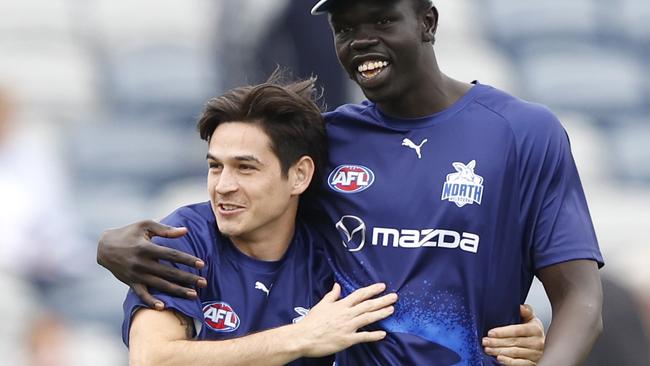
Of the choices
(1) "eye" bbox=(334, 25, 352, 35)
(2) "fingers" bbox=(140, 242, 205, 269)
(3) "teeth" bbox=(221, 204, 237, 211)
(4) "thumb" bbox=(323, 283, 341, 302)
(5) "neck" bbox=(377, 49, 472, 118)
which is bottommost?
(4) "thumb" bbox=(323, 283, 341, 302)

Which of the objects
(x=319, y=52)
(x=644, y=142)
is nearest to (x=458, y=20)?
(x=644, y=142)

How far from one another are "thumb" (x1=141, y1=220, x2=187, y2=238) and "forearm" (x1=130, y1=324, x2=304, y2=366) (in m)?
0.33

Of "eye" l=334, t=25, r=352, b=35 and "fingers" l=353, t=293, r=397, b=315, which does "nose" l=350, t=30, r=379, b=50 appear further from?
"fingers" l=353, t=293, r=397, b=315

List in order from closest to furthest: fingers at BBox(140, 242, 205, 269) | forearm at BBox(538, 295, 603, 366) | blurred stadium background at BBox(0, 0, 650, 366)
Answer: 1. forearm at BBox(538, 295, 603, 366)
2. fingers at BBox(140, 242, 205, 269)
3. blurred stadium background at BBox(0, 0, 650, 366)

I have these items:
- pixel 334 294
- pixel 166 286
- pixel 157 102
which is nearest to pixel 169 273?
pixel 166 286

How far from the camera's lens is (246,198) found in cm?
457

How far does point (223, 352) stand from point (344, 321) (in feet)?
1.22

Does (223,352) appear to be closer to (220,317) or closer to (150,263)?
(220,317)

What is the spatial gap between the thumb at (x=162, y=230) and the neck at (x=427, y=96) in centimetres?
73

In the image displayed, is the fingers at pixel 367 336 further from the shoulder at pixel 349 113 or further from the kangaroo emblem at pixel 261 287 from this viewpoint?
the shoulder at pixel 349 113

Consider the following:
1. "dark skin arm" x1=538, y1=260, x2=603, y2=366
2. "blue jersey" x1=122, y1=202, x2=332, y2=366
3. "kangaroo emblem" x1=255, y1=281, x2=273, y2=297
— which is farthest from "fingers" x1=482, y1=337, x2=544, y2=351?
"kangaroo emblem" x1=255, y1=281, x2=273, y2=297

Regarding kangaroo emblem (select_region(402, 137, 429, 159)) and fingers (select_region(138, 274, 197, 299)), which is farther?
kangaroo emblem (select_region(402, 137, 429, 159))

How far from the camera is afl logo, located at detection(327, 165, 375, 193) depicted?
4562mm

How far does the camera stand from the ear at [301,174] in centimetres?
466
